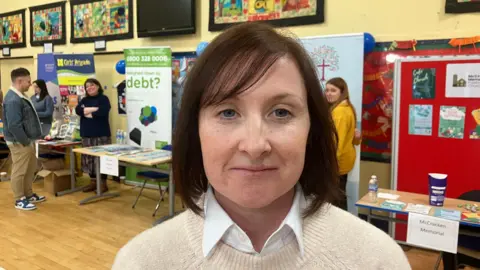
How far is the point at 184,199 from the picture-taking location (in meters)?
0.90

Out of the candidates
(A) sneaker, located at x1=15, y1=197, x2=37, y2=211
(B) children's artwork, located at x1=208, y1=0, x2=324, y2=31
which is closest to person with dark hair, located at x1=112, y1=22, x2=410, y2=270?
(B) children's artwork, located at x1=208, y1=0, x2=324, y2=31

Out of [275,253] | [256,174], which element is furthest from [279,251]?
[256,174]

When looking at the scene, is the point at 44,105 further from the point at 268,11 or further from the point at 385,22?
the point at 385,22

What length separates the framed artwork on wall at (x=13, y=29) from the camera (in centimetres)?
805

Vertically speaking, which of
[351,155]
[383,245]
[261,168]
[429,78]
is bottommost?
[351,155]

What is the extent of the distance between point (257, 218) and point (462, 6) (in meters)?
3.52

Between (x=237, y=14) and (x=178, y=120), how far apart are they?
430cm

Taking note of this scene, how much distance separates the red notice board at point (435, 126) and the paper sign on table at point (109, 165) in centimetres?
286

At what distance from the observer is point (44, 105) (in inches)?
234

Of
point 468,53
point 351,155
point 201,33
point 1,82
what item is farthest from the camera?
point 1,82

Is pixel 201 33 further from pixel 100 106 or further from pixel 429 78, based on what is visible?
pixel 429 78

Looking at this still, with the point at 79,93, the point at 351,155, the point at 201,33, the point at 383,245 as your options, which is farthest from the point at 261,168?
the point at 79,93

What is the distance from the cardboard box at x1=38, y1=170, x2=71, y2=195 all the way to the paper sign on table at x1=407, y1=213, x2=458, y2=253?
15.5 ft

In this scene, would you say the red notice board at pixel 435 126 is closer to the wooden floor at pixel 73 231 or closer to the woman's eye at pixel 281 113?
the wooden floor at pixel 73 231
